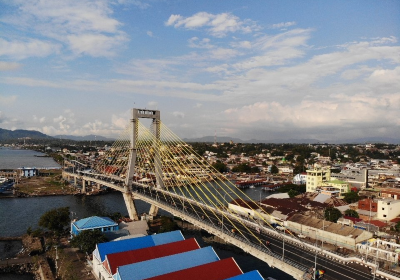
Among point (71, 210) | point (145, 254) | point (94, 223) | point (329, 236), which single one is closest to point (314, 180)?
point (329, 236)

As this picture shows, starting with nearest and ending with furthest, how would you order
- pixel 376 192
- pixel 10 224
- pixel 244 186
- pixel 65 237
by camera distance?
pixel 65 237, pixel 10 224, pixel 376 192, pixel 244 186

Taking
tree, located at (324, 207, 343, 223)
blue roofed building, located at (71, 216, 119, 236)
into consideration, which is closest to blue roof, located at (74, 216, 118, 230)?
blue roofed building, located at (71, 216, 119, 236)

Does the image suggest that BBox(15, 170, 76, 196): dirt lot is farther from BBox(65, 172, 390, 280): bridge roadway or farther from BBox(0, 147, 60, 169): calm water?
BBox(65, 172, 390, 280): bridge roadway

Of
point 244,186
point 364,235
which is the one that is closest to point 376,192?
point 244,186

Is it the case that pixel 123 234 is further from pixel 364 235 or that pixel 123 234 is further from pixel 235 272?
pixel 364 235

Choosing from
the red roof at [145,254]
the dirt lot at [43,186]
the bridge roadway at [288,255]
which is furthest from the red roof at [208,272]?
the dirt lot at [43,186]

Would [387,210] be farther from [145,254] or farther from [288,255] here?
[145,254]

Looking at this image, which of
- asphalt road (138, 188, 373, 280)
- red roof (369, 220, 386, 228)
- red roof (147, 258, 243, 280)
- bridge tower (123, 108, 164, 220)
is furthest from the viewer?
bridge tower (123, 108, 164, 220)
